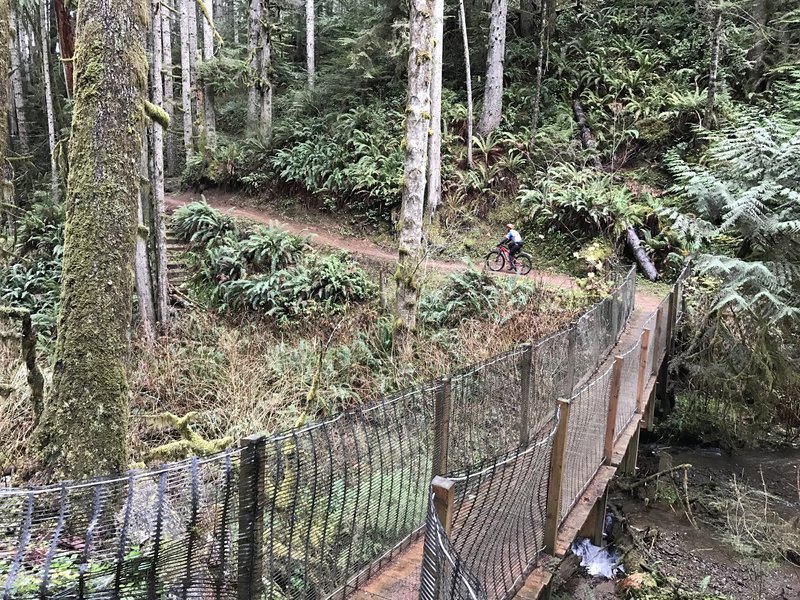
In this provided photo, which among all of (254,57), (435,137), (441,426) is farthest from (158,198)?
(254,57)

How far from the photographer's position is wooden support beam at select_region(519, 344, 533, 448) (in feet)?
17.8

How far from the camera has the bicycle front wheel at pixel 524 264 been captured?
14.0 meters

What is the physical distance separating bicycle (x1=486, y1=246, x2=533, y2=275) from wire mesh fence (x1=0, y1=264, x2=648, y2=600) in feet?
28.6

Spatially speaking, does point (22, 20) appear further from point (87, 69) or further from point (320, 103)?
point (87, 69)

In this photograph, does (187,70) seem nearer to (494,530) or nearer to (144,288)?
(144,288)

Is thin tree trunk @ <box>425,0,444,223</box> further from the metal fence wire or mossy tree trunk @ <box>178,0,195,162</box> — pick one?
mossy tree trunk @ <box>178,0,195,162</box>

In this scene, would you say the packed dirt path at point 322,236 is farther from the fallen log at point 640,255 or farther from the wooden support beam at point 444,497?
the wooden support beam at point 444,497

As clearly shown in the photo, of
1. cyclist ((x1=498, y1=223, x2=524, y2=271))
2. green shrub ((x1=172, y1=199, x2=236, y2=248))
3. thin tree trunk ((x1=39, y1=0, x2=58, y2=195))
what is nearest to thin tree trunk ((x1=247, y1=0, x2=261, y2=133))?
green shrub ((x1=172, y1=199, x2=236, y2=248))

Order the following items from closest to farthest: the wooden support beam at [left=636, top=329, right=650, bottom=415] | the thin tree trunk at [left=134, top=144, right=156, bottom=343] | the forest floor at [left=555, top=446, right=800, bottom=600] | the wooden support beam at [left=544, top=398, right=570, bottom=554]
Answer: the wooden support beam at [left=544, top=398, right=570, bottom=554]
the forest floor at [left=555, top=446, right=800, bottom=600]
the wooden support beam at [left=636, top=329, right=650, bottom=415]
the thin tree trunk at [left=134, top=144, right=156, bottom=343]

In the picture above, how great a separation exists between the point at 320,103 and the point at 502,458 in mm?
20682

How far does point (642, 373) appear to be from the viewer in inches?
288

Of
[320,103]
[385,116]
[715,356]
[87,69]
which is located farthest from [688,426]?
[320,103]

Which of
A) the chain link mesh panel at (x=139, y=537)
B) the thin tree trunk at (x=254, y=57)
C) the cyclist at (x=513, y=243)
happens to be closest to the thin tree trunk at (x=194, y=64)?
the thin tree trunk at (x=254, y=57)

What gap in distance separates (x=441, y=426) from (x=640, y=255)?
11035 millimetres
